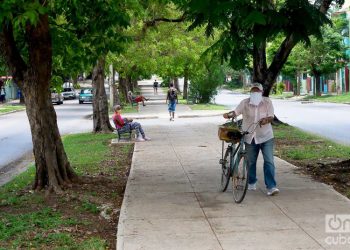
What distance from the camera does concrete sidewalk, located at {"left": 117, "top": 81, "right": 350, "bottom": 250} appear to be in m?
6.20

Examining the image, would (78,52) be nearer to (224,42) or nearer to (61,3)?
(61,3)

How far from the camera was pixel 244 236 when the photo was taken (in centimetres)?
636

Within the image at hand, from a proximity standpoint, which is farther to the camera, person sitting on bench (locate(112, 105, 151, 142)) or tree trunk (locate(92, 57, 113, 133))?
tree trunk (locate(92, 57, 113, 133))

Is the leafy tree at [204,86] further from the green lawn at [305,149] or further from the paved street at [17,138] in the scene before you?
the green lawn at [305,149]

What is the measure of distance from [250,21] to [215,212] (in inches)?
A: 97.5

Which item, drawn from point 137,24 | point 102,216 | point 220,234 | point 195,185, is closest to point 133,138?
point 137,24

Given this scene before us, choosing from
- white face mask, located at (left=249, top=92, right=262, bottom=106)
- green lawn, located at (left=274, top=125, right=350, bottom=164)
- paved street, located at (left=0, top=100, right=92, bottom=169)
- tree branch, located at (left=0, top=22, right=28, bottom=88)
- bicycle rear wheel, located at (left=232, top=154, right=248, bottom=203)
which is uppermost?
tree branch, located at (left=0, top=22, right=28, bottom=88)

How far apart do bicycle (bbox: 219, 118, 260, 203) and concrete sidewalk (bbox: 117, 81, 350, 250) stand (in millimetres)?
173

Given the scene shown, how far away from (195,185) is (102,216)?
2245mm

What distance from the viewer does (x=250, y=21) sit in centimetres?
736

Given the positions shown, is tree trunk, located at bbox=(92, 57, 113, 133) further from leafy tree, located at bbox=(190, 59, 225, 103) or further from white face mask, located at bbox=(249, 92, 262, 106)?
leafy tree, located at bbox=(190, 59, 225, 103)

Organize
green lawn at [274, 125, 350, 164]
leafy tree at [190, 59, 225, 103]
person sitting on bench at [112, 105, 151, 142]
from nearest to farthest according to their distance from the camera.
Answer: green lawn at [274, 125, 350, 164]
person sitting on bench at [112, 105, 151, 142]
leafy tree at [190, 59, 225, 103]

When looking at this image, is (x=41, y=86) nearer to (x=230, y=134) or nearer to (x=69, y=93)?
(x=230, y=134)

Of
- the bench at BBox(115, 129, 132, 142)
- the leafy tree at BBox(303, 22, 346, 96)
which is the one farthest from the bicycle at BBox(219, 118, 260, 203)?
the leafy tree at BBox(303, 22, 346, 96)
